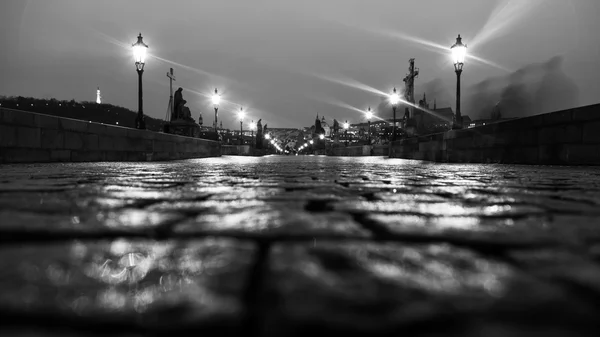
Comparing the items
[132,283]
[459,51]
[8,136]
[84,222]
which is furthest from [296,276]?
[459,51]

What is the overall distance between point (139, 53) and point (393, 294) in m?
14.9

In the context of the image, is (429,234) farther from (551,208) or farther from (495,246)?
(551,208)

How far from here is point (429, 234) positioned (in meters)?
1.24

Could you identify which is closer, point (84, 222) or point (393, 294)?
point (393, 294)

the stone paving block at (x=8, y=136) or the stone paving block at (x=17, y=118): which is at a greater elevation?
the stone paving block at (x=17, y=118)

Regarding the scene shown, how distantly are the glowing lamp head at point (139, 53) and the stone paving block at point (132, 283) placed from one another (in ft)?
46.6

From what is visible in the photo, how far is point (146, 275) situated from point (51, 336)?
260 millimetres

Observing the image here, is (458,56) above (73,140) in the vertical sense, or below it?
above

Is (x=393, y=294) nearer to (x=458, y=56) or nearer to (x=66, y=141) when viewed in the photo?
(x=66, y=141)

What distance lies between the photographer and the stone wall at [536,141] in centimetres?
684

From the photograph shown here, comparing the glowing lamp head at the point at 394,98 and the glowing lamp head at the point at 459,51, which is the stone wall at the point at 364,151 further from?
the glowing lamp head at the point at 459,51

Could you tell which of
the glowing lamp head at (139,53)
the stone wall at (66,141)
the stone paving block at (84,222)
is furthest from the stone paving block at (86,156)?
the stone paving block at (84,222)

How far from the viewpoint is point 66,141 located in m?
8.04

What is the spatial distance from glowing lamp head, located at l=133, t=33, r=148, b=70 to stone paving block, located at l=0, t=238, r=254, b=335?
14198 millimetres
